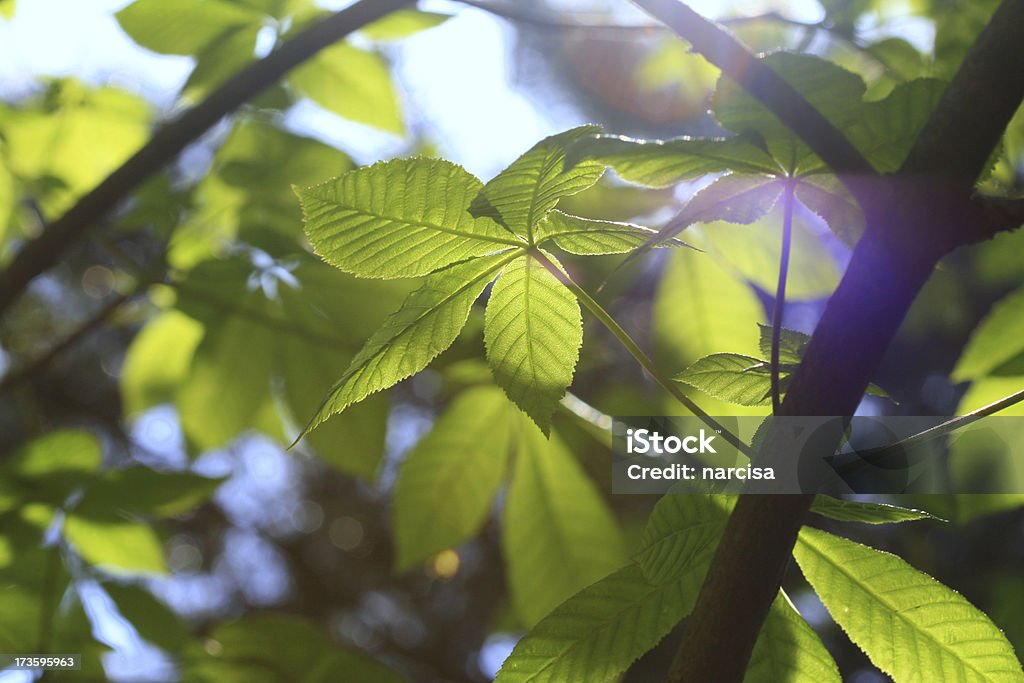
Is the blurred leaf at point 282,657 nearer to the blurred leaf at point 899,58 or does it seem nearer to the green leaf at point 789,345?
the green leaf at point 789,345

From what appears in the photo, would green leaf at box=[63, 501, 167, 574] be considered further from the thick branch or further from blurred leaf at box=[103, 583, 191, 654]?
the thick branch

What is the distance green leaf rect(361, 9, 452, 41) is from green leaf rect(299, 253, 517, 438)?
18.1 inches

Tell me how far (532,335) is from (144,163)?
0.37 meters

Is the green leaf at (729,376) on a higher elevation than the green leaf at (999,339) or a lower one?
lower

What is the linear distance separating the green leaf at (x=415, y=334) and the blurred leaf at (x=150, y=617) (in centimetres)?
50

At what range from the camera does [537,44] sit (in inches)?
108

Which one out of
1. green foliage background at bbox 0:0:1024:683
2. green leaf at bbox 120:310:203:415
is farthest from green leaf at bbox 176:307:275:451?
green leaf at bbox 120:310:203:415

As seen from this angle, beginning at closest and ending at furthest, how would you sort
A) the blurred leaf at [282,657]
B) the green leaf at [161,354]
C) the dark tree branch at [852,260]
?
the dark tree branch at [852,260] → the blurred leaf at [282,657] → the green leaf at [161,354]

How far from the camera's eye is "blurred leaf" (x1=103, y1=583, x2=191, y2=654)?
2.52ft

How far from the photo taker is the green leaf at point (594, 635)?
1.32ft

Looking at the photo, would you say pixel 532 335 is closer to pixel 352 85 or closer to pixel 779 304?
pixel 779 304

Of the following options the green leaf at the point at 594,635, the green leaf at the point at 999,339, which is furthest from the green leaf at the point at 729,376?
the green leaf at the point at 999,339

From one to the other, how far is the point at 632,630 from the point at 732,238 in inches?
22.7

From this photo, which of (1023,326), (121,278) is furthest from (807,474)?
(121,278)
